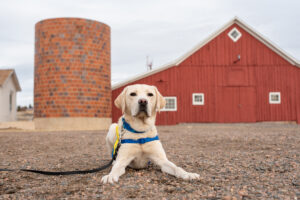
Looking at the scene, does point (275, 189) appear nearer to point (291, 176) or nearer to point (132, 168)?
point (291, 176)

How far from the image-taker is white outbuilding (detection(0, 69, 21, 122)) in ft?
81.1

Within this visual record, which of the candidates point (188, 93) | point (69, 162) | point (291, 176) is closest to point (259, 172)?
point (291, 176)

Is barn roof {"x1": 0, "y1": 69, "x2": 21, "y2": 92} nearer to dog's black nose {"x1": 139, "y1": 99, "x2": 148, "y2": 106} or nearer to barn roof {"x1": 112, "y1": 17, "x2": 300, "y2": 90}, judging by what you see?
barn roof {"x1": 112, "y1": 17, "x2": 300, "y2": 90}

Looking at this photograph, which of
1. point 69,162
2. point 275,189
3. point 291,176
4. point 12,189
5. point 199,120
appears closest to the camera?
point 275,189

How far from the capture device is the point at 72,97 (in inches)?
680

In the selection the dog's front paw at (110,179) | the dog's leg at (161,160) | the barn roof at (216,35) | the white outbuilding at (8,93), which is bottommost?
the dog's front paw at (110,179)

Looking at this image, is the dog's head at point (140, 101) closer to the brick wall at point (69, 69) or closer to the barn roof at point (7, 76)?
the brick wall at point (69, 69)

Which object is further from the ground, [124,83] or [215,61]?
[215,61]

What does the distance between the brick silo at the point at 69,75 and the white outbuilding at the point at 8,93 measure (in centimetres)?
845

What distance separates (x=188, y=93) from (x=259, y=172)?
626 inches

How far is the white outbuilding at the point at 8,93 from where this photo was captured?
24.7 m

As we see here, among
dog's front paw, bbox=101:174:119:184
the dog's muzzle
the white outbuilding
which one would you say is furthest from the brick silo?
dog's front paw, bbox=101:174:119:184

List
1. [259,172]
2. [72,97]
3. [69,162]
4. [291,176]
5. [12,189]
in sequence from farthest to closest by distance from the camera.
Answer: [72,97] → [69,162] → [259,172] → [291,176] → [12,189]

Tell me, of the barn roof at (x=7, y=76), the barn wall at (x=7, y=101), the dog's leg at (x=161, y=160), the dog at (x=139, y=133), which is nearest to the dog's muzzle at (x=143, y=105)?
the dog at (x=139, y=133)
